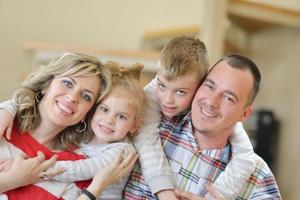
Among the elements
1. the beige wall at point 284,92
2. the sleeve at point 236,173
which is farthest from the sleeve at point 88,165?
the beige wall at point 284,92

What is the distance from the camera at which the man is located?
162 centimetres

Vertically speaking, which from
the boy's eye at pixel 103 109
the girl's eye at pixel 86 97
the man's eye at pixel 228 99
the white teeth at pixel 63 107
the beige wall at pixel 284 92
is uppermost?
the man's eye at pixel 228 99

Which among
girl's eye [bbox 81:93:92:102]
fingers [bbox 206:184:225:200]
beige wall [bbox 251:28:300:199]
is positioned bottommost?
beige wall [bbox 251:28:300:199]

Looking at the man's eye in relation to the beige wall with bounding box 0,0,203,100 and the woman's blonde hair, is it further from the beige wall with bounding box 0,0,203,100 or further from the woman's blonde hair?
the beige wall with bounding box 0,0,203,100

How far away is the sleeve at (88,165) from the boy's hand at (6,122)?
0.19 meters

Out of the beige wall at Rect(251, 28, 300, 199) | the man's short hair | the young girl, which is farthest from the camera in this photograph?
the beige wall at Rect(251, 28, 300, 199)

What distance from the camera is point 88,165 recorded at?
1.53 m

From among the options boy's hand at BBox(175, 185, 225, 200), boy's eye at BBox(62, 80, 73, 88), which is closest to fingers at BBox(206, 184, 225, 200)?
boy's hand at BBox(175, 185, 225, 200)

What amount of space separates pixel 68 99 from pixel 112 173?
0.28 m

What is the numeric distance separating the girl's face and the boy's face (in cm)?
11

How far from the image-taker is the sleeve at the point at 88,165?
1.50 metres

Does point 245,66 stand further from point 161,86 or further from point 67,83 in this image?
point 67,83

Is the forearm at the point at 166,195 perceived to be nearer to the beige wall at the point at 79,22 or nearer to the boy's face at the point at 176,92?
the boy's face at the point at 176,92

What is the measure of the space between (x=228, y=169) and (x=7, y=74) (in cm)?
282
